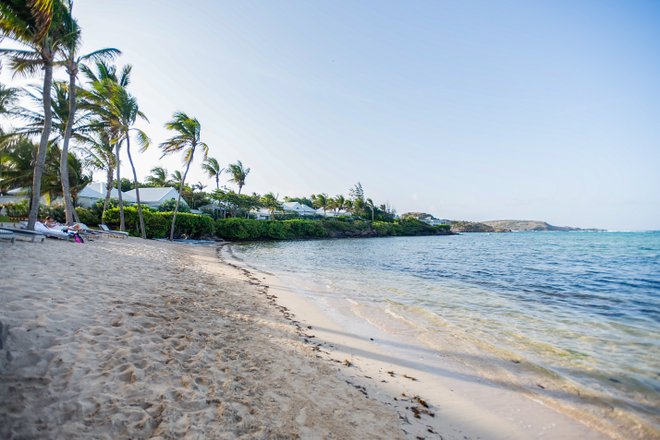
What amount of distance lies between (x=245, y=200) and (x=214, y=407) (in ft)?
147

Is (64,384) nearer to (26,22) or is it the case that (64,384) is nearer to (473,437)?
(473,437)

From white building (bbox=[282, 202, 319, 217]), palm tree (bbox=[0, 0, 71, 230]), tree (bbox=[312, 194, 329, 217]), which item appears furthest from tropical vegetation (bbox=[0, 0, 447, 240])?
tree (bbox=[312, 194, 329, 217])

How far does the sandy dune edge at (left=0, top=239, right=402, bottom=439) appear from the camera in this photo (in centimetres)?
227

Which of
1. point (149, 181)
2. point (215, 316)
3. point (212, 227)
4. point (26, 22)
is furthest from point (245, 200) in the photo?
point (215, 316)

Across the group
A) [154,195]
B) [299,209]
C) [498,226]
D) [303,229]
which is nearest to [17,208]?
[154,195]

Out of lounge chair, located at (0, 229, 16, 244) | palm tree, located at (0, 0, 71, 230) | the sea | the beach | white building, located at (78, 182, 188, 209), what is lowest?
the sea

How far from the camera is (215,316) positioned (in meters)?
5.34

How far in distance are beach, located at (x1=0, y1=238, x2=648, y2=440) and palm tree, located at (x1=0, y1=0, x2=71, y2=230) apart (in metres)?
9.49

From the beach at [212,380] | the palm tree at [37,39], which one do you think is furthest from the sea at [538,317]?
the palm tree at [37,39]

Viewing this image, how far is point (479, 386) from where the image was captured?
3973mm

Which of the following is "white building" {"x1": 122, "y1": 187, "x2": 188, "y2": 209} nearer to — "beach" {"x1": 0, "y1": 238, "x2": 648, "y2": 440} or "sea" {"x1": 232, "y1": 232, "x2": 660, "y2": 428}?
"sea" {"x1": 232, "y1": 232, "x2": 660, "y2": 428}

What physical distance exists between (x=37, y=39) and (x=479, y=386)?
50.3 ft

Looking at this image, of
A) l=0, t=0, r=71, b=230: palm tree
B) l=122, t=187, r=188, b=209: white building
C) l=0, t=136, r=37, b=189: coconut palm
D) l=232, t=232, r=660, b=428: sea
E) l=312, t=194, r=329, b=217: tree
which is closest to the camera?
l=232, t=232, r=660, b=428: sea

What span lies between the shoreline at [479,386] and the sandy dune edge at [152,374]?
615 millimetres
